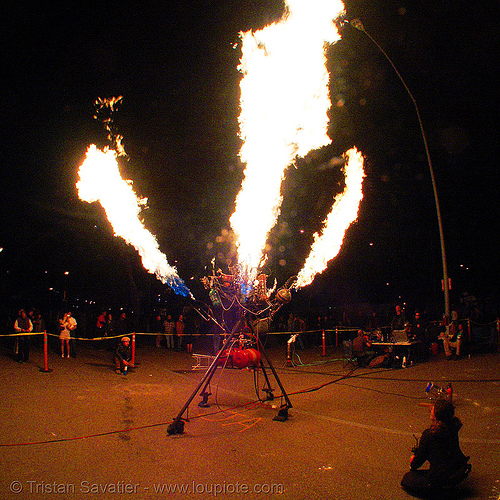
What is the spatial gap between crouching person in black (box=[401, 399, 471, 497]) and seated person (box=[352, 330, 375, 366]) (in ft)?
30.6

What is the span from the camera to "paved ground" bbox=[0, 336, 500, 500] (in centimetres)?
456

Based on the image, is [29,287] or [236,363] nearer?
[236,363]

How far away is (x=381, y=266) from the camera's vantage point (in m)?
36.6

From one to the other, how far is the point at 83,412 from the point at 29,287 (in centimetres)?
2934

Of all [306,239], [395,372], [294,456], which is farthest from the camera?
[306,239]

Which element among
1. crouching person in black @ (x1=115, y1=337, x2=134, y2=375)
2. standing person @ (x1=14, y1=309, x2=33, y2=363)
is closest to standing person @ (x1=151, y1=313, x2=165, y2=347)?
standing person @ (x1=14, y1=309, x2=33, y2=363)

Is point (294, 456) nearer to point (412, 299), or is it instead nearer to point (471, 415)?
point (471, 415)

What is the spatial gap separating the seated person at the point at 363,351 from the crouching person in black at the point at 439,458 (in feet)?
30.6

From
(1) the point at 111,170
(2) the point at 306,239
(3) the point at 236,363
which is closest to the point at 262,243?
(3) the point at 236,363

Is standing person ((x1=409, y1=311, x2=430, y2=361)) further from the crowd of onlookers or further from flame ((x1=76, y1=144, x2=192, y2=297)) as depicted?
flame ((x1=76, y1=144, x2=192, y2=297))

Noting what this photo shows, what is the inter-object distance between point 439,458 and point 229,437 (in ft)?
10.3

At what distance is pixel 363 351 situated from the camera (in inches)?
532

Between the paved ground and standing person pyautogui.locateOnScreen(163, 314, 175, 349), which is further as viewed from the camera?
standing person pyautogui.locateOnScreen(163, 314, 175, 349)

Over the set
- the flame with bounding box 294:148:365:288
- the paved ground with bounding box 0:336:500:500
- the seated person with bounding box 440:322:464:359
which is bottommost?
the paved ground with bounding box 0:336:500:500
